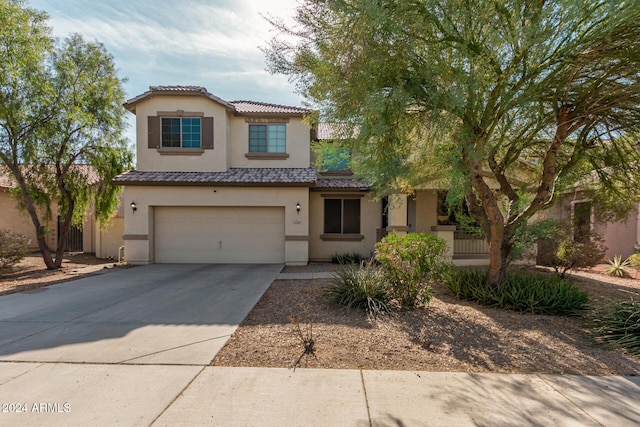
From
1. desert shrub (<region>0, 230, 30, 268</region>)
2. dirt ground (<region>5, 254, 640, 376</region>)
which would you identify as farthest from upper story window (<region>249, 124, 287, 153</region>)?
desert shrub (<region>0, 230, 30, 268</region>)

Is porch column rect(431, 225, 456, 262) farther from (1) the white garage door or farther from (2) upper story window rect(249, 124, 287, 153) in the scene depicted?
(2) upper story window rect(249, 124, 287, 153)

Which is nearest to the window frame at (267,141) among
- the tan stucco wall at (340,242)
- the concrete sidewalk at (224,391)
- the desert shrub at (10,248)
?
the tan stucco wall at (340,242)

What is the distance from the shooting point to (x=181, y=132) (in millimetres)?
13656

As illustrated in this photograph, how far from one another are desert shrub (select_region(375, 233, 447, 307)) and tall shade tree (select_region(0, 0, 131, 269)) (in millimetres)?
11900

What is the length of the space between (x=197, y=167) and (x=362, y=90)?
9.85 meters

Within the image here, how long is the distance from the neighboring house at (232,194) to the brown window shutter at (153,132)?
4 cm

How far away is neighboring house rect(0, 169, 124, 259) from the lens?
1588 cm

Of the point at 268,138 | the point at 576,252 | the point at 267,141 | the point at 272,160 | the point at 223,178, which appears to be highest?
the point at 268,138

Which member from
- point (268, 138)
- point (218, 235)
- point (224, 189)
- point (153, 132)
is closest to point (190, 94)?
point (153, 132)

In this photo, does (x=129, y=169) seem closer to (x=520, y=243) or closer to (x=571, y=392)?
(x=520, y=243)

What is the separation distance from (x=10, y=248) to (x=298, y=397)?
13.1 m

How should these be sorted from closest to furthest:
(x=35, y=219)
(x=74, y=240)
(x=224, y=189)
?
1. (x=35, y=219)
2. (x=224, y=189)
3. (x=74, y=240)

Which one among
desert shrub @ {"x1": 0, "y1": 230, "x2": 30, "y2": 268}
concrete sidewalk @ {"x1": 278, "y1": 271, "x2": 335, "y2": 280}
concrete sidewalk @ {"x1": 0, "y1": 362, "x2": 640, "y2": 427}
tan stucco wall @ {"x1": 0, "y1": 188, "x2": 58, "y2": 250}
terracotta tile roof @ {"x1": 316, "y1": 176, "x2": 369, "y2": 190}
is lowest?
concrete sidewalk @ {"x1": 278, "y1": 271, "x2": 335, "y2": 280}

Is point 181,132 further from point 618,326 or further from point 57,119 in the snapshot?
point 618,326
